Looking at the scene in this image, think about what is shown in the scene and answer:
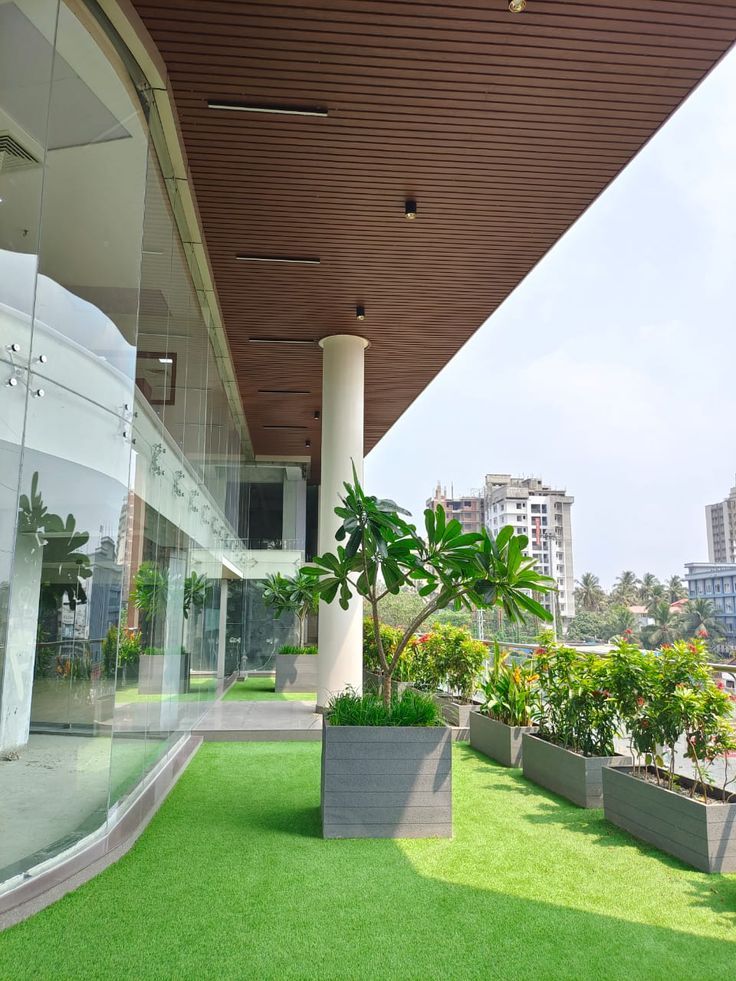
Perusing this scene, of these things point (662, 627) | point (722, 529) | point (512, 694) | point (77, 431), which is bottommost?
point (512, 694)

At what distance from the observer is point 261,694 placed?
1300 cm

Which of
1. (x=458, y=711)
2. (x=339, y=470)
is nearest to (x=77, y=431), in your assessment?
(x=339, y=470)

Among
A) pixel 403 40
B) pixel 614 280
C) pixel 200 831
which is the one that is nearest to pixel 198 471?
pixel 200 831

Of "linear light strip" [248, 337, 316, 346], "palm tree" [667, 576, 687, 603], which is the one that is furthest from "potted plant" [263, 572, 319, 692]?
"palm tree" [667, 576, 687, 603]

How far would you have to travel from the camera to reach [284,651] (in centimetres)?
1521

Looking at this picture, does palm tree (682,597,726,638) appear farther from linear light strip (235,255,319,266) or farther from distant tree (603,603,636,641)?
linear light strip (235,255,319,266)

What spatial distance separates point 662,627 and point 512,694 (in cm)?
6606

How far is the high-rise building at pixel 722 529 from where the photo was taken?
89.9m

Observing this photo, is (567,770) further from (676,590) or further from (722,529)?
(722,529)

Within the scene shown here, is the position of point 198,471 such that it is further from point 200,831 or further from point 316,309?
point 200,831

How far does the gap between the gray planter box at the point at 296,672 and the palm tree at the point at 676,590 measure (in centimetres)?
7302

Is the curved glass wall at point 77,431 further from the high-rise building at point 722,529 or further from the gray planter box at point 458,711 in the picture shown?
the high-rise building at point 722,529

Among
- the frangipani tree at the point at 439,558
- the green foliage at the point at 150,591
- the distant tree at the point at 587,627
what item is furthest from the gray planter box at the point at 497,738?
the distant tree at the point at 587,627

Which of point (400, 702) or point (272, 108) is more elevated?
point (272, 108)
